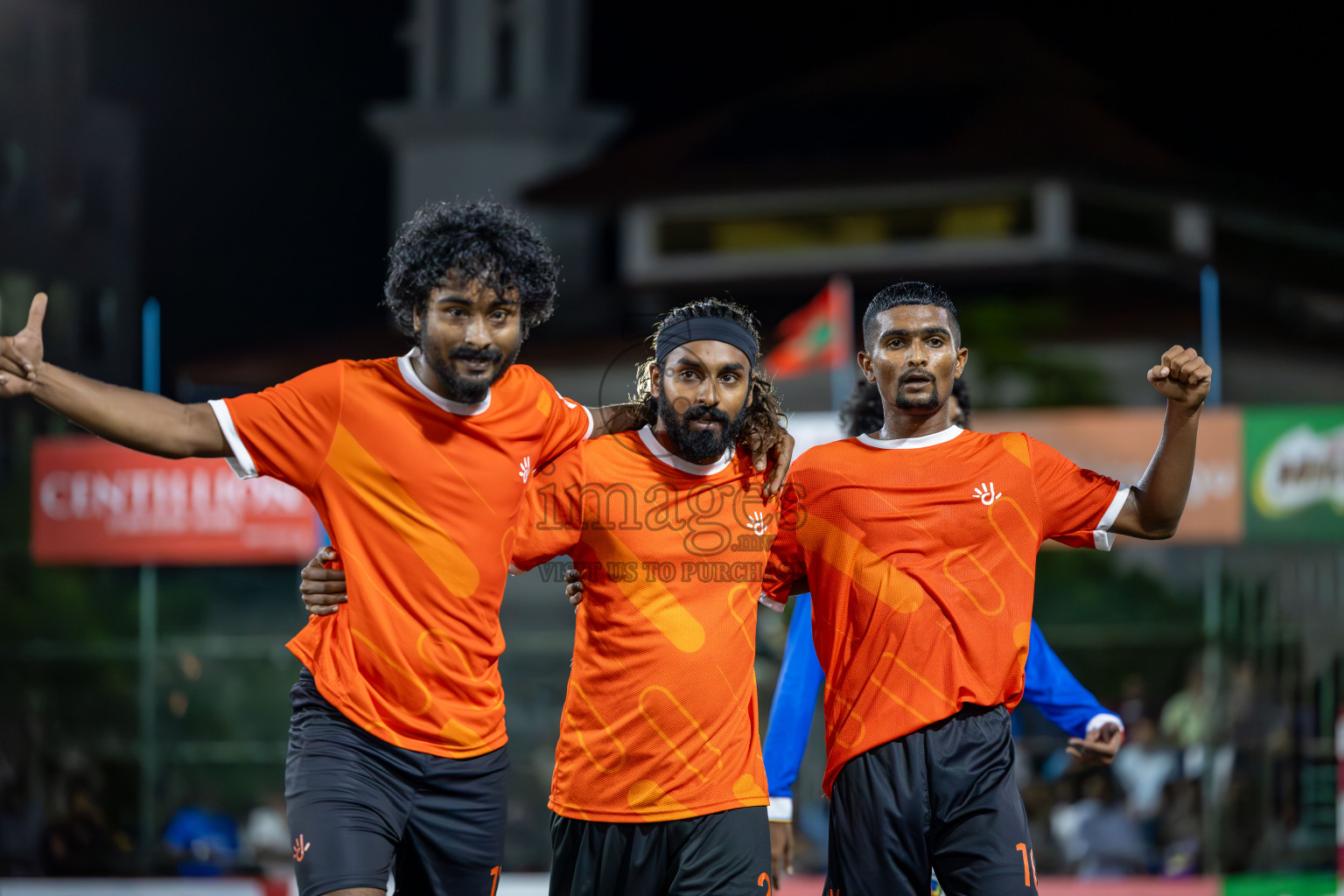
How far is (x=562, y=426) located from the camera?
3.72 meters

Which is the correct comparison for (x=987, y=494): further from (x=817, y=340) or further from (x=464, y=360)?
(x=817, y=340)

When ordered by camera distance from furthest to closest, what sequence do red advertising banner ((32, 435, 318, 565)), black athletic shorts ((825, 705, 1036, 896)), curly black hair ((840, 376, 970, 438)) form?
1. red advertising banner ((32, 435, 318, 565))
2. curly black hair ((840, 376, 970, 438))
3. black athletic shorts ((825, 705, 1036, 896))

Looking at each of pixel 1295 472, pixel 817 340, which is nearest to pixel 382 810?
pixel 817 340

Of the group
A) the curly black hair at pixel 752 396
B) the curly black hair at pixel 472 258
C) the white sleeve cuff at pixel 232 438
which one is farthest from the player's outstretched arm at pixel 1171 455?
the white sleeve cuff at pixel 232 438

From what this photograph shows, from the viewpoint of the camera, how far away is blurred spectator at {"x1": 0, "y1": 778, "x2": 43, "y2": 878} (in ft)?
34.7

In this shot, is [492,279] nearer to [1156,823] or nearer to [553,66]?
[1156,823]

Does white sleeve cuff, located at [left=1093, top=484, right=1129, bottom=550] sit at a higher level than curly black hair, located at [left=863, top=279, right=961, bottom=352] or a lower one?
lower

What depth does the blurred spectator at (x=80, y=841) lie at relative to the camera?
1055cm

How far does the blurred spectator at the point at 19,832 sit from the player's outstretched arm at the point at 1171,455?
9.53 meters

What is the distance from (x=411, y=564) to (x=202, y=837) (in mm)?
8293

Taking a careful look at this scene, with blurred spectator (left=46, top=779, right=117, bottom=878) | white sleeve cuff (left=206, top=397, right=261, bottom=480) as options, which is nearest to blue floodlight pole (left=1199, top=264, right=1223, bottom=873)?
blurred spectator (left=46, top=779, right=117, bottom=878)

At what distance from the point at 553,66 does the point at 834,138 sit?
449cm

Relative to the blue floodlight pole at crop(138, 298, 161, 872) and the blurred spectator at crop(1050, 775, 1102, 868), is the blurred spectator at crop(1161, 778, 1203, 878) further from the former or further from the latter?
the blue floodlight pole at crop(138, 298, 161, 872)

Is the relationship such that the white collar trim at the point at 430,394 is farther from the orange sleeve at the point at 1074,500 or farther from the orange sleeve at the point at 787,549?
the orange sleeve at the point at 1074,500
